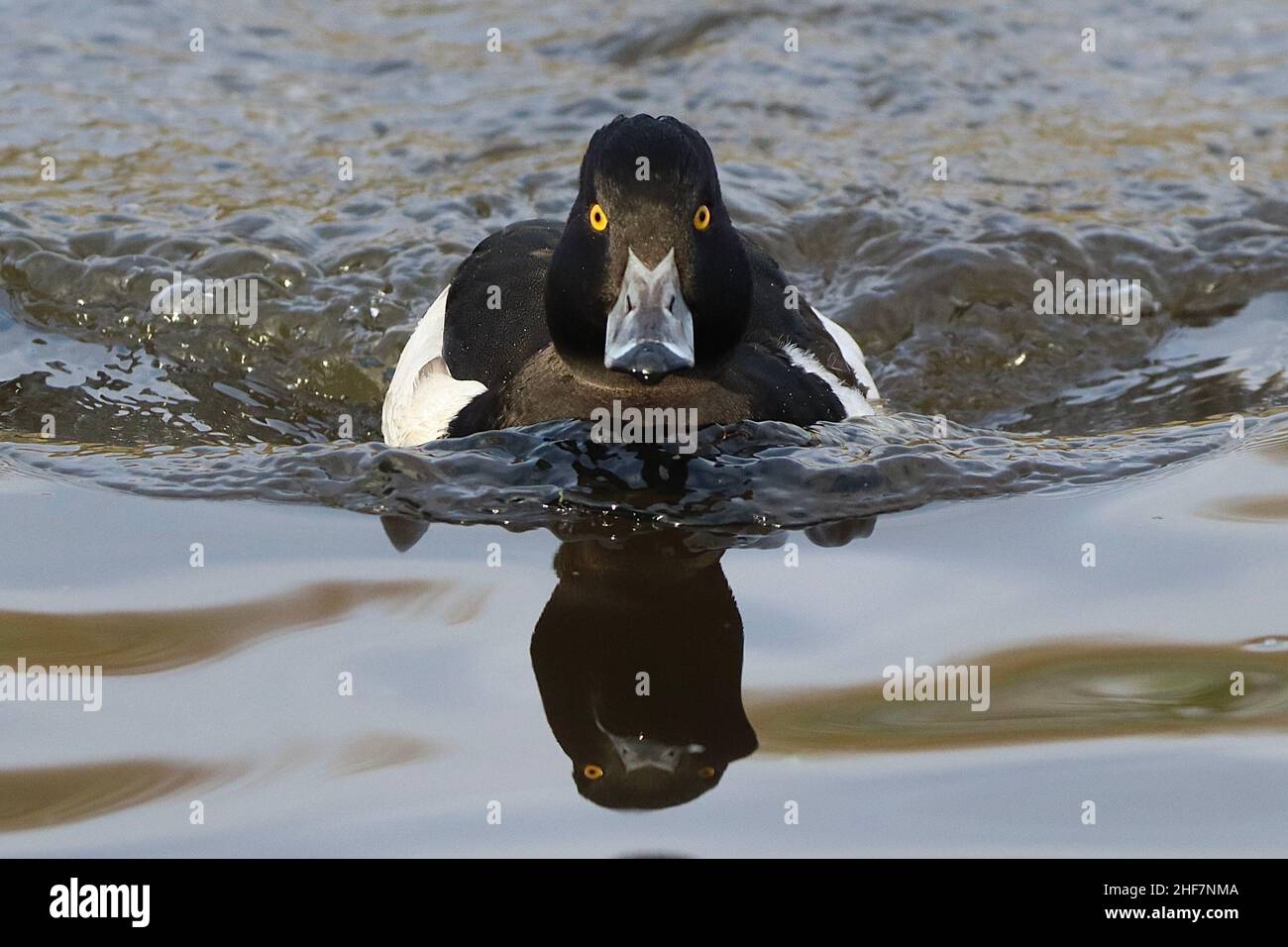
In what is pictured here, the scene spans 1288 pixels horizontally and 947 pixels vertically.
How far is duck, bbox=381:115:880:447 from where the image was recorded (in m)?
4.93

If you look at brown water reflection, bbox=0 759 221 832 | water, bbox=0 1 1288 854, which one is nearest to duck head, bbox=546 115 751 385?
water, bbox=0 1 1288 854

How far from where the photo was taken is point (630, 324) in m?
4.82

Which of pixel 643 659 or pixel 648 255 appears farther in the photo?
pixel 648 255

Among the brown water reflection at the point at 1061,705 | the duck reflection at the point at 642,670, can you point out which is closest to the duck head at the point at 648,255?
the duck reflection at the point at 642,670

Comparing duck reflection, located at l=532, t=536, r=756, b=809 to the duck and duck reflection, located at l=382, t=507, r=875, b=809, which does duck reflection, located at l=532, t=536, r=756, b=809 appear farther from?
the duck

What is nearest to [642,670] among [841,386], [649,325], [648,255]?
[649,325]

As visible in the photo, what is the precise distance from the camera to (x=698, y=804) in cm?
359

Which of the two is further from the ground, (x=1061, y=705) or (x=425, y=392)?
(x=425, y=392)

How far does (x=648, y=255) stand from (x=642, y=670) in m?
1.40

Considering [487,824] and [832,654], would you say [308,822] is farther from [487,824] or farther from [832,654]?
[832,654]

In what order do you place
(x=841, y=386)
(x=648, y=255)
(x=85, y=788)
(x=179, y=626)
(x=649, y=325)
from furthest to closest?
1. (x=841, y=386)
2. (x=648, y=255)
3. (x=649, y=325)
4. (x=179, y=626)
5. (x=85, y=788)

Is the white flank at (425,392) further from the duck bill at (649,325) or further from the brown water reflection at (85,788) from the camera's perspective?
the brown water reflection at (85,788)

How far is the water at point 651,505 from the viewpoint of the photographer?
12.1 feet

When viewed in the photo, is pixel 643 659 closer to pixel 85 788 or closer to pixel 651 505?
pixel 651 505
